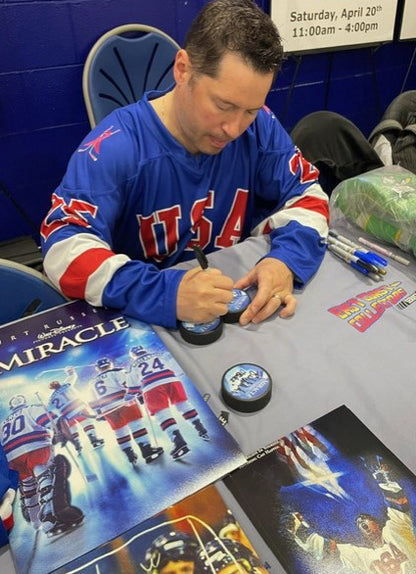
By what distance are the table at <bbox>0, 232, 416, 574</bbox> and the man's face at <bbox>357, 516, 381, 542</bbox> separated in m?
0.11

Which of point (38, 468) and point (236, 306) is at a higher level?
point (236, 306)

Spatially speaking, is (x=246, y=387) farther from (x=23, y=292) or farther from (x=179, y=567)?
(x=23, y=292)

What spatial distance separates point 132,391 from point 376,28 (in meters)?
2.39

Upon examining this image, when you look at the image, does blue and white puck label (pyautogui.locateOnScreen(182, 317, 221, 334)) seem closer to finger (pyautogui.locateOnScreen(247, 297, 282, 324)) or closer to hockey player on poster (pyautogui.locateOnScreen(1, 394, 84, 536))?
finger (pyautogui.locateOnScreen(247, 297, 282, 324))

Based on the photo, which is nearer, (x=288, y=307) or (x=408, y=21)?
(x=288, y=307)

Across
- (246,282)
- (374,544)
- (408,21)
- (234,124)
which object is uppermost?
(408,21)

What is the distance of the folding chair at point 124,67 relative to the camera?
152cm

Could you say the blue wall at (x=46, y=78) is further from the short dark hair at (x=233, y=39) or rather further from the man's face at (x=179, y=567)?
the man's face at (x=179, y=567)

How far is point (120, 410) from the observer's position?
62cm

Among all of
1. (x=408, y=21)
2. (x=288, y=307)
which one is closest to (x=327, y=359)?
(x=288, y=307)

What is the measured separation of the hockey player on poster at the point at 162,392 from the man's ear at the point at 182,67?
545 millimetres

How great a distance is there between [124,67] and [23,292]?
108cm

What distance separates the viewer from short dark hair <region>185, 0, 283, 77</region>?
0.79 m

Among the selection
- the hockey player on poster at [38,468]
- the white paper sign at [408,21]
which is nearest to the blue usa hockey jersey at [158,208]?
the hockey player on poster at [38,468]
